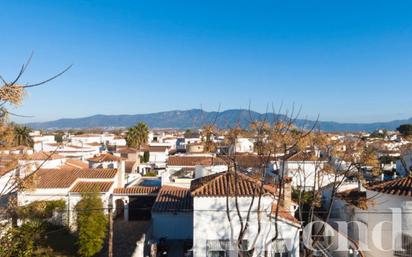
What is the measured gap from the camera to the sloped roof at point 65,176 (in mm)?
22844

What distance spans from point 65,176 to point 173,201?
28.0 ft

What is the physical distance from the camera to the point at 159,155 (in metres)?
60.0

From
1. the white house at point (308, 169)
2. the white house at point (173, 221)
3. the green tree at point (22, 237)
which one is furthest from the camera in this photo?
the white house at point (173, 221)

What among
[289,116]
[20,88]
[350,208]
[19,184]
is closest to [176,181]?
[350,208]

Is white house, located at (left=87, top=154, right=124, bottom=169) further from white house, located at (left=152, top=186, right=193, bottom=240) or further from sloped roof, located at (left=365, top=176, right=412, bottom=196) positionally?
sloped roof, located at (left=365, top=176, right=412, bottom=196)

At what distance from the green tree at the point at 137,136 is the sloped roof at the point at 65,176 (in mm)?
43285

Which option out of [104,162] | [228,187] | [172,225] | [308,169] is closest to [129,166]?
[104,162]

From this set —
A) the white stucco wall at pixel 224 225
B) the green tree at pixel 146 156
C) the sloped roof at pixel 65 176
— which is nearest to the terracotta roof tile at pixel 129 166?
the green tree at pixel 146 156

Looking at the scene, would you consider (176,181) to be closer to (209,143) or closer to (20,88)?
(209,143)

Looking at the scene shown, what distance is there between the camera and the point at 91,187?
23.3m

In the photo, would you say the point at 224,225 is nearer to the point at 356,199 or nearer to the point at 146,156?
the point at 356,199

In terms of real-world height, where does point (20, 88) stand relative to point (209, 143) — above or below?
above

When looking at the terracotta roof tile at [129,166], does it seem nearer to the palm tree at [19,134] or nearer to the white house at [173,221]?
the white house at [173,221]

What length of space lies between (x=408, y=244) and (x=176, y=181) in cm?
1691
